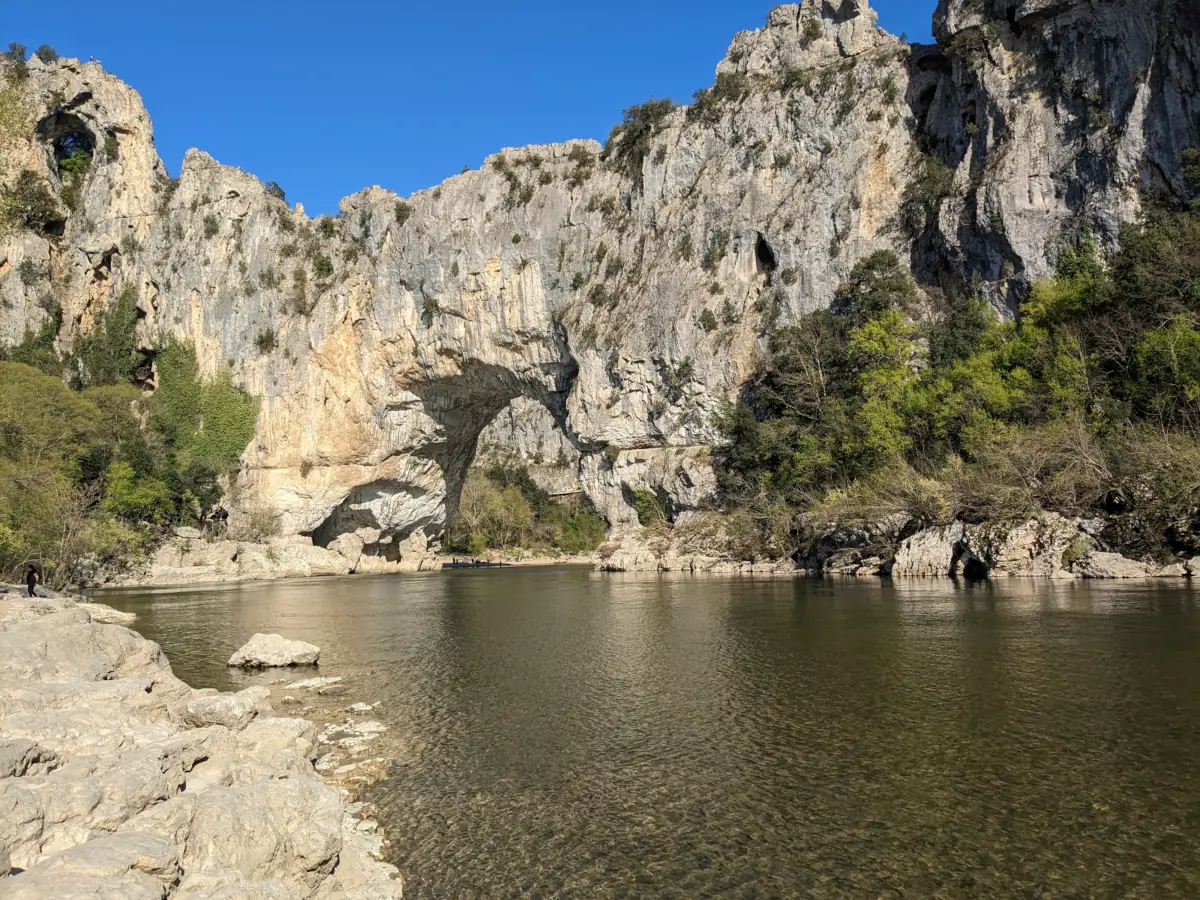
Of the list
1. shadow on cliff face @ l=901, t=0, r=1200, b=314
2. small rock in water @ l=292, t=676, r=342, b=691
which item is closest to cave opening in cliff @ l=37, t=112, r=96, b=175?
shadow on cliff face @ l=901, t=0, r=1200, b=314

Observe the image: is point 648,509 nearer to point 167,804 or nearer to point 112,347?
point 112,347

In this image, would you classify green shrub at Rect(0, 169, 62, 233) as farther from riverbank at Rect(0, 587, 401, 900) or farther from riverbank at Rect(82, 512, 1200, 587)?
riverbank at Rect(0, 587, 401, 900)

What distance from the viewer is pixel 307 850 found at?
5.29m

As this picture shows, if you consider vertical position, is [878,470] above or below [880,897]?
above

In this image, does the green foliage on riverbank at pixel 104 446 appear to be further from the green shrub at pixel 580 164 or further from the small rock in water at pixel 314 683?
the green shrub at pixel 580 164

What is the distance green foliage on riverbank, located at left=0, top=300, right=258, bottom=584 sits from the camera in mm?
29906

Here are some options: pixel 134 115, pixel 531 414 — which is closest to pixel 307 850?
pixel 134 115

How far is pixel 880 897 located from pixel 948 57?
151ft

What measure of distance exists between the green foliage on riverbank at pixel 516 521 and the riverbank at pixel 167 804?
209 feet

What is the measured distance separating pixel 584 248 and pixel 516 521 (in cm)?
3488

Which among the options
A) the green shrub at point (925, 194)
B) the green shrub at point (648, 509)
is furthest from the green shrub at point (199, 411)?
the green shrub at point (925, 194)

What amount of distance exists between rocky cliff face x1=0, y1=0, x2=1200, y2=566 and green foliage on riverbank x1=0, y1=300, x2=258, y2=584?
211cm

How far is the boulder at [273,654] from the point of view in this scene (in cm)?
1478

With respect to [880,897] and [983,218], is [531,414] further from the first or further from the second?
[880,897]
